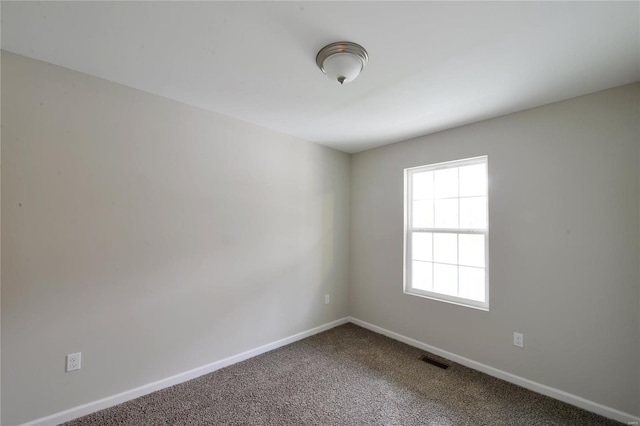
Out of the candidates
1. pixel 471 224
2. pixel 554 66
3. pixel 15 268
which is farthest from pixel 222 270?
pixel 554 66

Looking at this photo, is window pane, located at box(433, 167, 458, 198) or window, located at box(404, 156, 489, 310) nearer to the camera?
window, located at box(404, 156, 489, 310)

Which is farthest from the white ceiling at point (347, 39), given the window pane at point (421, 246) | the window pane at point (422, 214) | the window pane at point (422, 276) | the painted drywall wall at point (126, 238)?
the window pane at point (422, 276)

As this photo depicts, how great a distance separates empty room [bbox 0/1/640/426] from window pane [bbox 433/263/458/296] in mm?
54

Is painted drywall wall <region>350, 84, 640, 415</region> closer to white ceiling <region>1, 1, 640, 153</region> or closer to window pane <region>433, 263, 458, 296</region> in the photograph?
window pane <region>433, 263, 458, 296</region>

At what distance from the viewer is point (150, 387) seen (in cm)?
217

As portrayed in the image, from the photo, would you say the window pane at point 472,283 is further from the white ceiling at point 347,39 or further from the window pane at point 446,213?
the white ceiling at point 347,39

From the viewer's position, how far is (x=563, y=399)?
7.02 ft

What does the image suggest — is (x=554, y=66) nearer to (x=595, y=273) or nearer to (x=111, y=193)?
(x=595, y=273)

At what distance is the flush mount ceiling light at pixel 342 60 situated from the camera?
5.32 feet

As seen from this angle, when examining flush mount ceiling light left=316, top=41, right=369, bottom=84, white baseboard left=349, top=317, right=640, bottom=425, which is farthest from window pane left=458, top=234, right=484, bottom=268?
flush mount ceiling light left=316, top=41, right=369, bottom=84

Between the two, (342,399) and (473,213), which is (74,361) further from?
(473,213)

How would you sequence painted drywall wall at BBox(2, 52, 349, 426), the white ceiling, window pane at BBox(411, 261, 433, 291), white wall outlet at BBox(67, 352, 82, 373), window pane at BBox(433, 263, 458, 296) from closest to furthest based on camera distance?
1. the white ceiling
2. painted drywall wall at BBox(2, 52, 349, 426)
3. white wall outlet at BBox(67, 352, 82, 373)
4. window pane at BBox(433, 263, 458, 296)
5. window pane at BBox(411, 261, 433, 291)

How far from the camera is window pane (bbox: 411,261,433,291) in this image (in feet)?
10.3

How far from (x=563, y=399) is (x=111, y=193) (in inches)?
152
